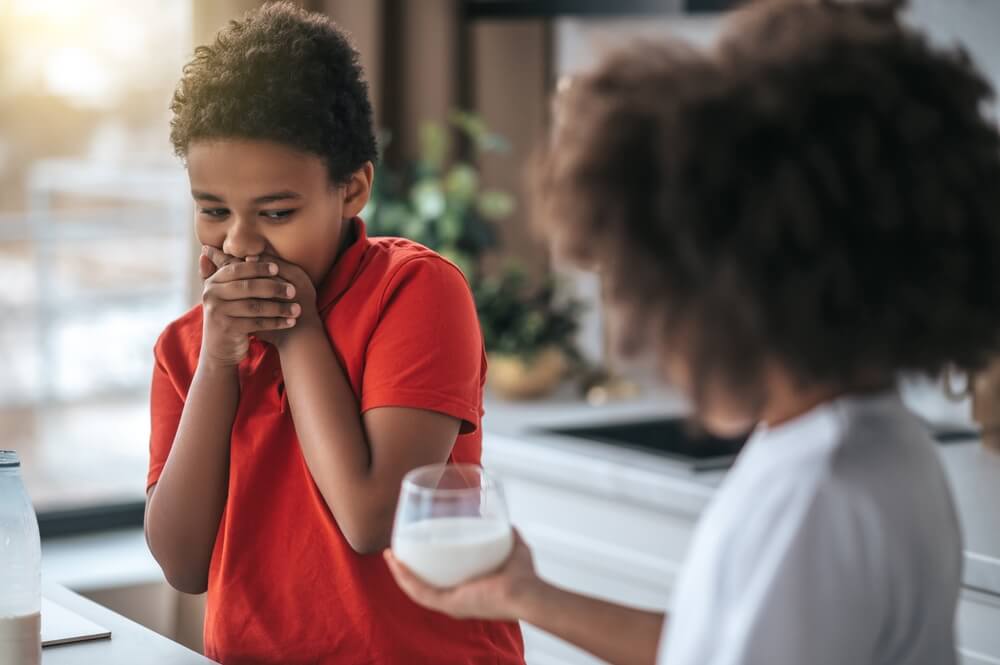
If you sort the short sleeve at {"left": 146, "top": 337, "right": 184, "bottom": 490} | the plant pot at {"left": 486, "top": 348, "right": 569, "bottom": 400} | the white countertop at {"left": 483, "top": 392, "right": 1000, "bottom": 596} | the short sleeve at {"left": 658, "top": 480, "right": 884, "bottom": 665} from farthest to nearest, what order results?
1. the plant pot at {"left": 486, "top": 348, "right": 569, "bottom": 400}
2. the white countertop at {"left": 483, "top": 392, "right": 1000, "bottom": 596}
3. the short sleeve at {"left": 146, "top": 337, "right": 184, "bottom": 490}
4. the short sleeve at {"left": 658, "top": 480, "right": 884, "bottom": 665}

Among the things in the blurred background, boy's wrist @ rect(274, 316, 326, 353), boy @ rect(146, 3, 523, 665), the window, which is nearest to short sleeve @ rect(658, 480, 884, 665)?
boy @ rect(146, 3, 523, 665)

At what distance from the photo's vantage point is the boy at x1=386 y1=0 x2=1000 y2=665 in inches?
29.6

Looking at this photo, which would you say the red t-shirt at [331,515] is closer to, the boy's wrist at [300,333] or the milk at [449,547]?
the boy's wrist at [300,333]


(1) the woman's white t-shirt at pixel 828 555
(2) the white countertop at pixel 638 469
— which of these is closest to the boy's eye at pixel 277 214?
(1) the woman's white t-shirt at pixel 828 555

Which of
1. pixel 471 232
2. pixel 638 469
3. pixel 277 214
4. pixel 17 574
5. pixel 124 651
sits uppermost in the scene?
pixel 277 214

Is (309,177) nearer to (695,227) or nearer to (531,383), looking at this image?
(695,227)

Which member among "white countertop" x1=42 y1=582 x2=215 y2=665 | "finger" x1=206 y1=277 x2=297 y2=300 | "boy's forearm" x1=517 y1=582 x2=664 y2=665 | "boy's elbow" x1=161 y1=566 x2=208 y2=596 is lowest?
"white countertop" x1=42 y1=582 x2=215 y2=665

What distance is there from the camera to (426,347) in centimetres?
124

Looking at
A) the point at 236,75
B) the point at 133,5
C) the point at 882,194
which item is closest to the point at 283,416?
the point at 236,75

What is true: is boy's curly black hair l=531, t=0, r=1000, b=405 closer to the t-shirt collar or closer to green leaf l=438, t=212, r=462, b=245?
the t-shirt collar

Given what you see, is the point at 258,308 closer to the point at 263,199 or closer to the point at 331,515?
the point at 263,199

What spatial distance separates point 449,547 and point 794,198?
1.22ft

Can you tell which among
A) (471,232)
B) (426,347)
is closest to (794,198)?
(426,347)

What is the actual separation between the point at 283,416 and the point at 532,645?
131 cm
